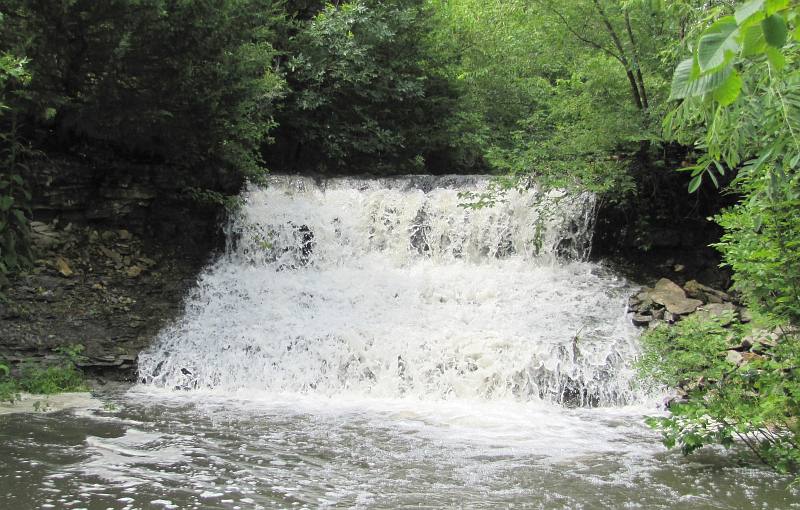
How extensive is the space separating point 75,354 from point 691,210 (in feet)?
32.2

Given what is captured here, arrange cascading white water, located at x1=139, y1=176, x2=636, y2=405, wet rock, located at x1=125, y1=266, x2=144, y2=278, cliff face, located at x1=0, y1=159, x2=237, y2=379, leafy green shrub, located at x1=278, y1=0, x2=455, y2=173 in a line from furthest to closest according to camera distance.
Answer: leafy green shrub, located at x1=278, y1=0, x2=455, y2=173, wet rock, located at x1=125, y1=266, x2=144, y2=278, cliff face, located at x1=0, y1=159, x2=237, y2=379, cascading white water, located at x1=139, y1=176, x2=636, y2=405

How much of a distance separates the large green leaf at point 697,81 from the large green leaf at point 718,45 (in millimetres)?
59

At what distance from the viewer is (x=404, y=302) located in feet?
32.7

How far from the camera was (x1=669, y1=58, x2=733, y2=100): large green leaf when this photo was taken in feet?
4.37

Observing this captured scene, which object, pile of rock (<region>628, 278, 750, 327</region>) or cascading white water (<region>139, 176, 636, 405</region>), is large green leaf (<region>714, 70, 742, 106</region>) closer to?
cascading white water (<region>139, 176, 636, 405</region>)

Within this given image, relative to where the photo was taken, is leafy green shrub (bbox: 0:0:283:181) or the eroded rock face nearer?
the eroded rock face

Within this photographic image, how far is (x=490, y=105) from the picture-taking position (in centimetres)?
2114

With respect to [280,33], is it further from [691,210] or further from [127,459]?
[127,459]

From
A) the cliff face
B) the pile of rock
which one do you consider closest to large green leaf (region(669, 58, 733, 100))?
the pile of rock

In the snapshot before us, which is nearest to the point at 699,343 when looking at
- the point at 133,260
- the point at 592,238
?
the point at 592,238

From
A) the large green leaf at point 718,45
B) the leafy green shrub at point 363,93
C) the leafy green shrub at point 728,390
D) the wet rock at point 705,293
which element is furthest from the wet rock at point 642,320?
the leafy green shrub at point 363,93

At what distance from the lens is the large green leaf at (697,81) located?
1333 mm

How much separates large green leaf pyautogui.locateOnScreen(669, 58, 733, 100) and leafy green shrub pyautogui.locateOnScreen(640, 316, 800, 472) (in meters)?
3.64

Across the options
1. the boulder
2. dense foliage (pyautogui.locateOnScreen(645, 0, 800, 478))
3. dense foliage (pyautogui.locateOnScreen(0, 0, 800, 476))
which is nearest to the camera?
dense foliage (pyautogui.locateOnScreen(0, 0, 800, 476))
